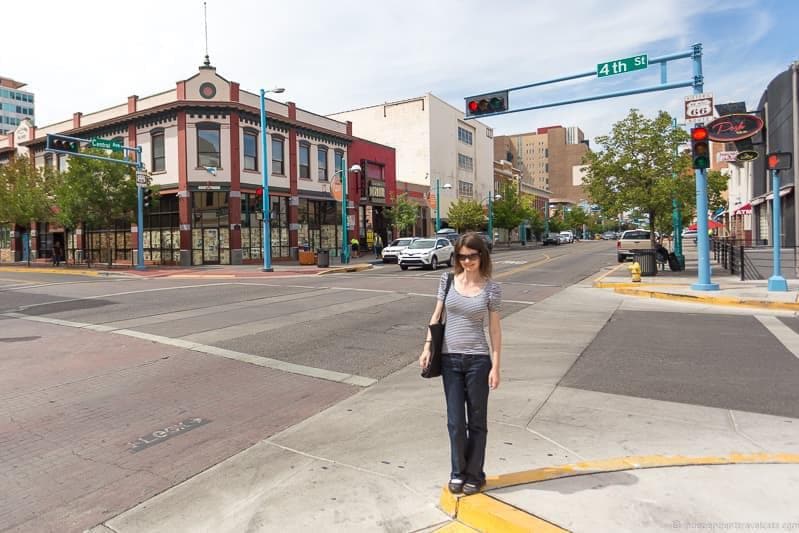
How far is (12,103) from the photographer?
4921 inches

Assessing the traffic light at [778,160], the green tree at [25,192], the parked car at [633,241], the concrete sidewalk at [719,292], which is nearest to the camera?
the concrete sidewalk at [719,292]

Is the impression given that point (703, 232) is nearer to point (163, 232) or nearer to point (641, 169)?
point (641, 169)

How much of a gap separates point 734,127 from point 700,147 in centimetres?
117

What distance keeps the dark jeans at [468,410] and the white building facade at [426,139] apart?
52.6 m

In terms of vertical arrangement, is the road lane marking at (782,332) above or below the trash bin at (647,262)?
below

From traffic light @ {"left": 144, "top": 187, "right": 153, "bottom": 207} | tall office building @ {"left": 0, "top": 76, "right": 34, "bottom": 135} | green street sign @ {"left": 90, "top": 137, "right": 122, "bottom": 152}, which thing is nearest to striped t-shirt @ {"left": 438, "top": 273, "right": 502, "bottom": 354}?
green street sign @ {"left": 90, "top": 137, "right": 122, "bottom": 152}

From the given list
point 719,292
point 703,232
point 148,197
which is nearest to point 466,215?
point 148,197

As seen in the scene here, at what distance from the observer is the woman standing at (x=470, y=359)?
3363 mm

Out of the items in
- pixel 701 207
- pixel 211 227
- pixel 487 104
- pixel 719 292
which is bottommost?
pixel 719 292

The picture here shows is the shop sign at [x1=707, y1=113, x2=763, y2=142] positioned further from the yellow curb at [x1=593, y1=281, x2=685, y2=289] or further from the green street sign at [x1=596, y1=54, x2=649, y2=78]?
the yellow curb at [x1=593, y1=281, x2=685, y2=289]

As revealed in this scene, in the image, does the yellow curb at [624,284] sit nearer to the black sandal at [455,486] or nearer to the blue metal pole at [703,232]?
the blue metal pole at [703,232]

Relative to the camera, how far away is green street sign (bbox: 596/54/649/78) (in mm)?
14898

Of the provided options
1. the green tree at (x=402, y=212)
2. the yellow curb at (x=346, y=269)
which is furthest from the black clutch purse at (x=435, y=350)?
the green tree at (x=402, y=212)

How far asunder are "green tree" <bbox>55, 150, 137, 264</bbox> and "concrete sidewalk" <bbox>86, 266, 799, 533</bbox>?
→ 2920cm
